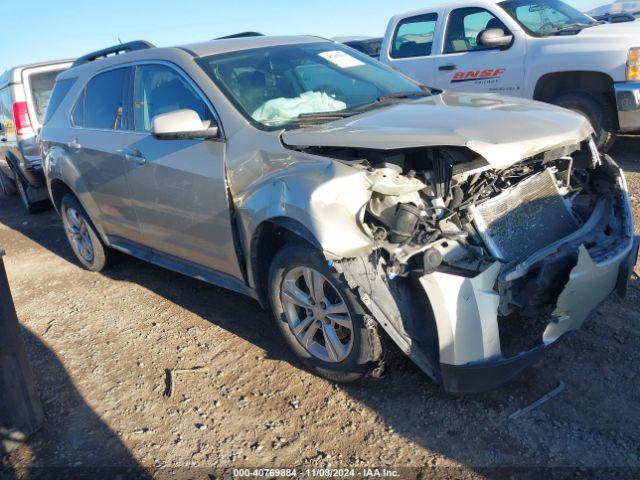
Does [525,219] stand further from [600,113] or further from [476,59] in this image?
[476,59]

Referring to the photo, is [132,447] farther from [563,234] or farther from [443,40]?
[443,40]

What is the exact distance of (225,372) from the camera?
3557 millimetres

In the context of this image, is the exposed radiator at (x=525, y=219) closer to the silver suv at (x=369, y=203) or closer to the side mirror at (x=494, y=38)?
the silver suv at (x=369, y=203)

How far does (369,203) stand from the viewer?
2.80 meters

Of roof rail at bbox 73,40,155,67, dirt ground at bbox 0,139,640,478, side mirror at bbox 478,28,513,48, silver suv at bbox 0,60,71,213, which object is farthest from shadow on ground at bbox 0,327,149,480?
side mirror at bbox 478,28,513,48

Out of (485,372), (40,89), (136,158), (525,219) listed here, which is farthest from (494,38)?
(40,89)

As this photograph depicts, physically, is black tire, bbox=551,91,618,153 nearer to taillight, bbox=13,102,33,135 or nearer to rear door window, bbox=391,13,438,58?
rear door window, bbox=391,13,438,58

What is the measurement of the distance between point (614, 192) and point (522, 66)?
3.97 m

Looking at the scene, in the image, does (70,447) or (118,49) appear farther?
(118,49)

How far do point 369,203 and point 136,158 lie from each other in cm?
204

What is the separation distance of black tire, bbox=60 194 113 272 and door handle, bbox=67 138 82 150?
0.57m

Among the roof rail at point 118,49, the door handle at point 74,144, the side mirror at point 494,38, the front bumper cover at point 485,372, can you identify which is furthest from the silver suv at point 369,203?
the side mirror at point 494,38

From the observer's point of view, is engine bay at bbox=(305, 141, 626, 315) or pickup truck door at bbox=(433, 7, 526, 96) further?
pickup truck door at bbox=(433, 7, 526, 96)

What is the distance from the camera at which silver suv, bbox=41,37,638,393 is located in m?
2.74
